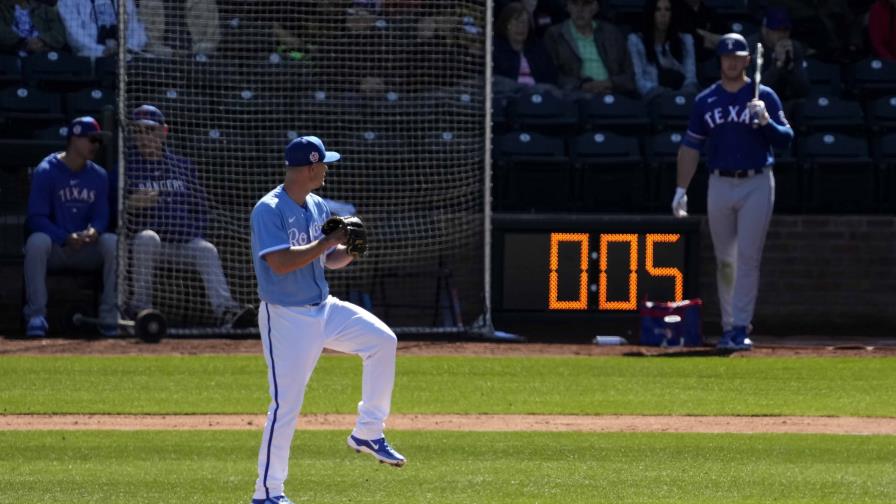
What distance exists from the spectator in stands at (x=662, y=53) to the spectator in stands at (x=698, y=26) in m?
0.09

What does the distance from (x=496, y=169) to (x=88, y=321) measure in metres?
4.04

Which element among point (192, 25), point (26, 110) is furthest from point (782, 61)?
point (26, 110)

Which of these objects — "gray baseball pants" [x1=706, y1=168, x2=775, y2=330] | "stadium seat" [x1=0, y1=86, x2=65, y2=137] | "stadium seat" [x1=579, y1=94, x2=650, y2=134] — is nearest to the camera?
"gray baseball pants" [x1=706, y1=168, x2=775, y2=330]

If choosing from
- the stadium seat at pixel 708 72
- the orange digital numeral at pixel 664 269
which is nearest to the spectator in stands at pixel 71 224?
the orange digital numeral at pixel 664 269

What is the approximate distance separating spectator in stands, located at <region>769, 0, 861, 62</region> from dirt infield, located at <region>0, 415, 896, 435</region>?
8652 millimetres

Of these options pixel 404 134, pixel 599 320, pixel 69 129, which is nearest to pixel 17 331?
pixel 69 129

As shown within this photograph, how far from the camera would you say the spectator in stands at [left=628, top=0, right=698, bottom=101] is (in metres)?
16.8

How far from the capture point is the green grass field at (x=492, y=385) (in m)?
10.6

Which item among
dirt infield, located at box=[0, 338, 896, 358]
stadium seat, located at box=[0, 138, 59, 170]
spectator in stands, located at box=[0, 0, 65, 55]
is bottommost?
dirt infield, located at box=[0, 338, 896, 358]

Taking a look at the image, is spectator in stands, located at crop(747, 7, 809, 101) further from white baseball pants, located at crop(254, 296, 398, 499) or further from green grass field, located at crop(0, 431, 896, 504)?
white baseball pants, located at crop(254, 296, 398, 499)

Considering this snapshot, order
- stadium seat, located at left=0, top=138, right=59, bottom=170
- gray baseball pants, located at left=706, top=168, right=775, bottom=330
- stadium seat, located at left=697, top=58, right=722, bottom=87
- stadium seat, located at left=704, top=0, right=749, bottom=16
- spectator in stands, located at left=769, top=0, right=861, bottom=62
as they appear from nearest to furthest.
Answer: gray baseball pants, located at left=706, top=168, right=775, bottom=330
stadium seat, located at left=0, top=138, right=59, bottom=170
stadium seat, located at left=697, top=58, right=722, bottom=87
stadium seat, located at left=704, top=0, right=749, bottom=16
spectator in stands, located at left=769, top=0, right=861, bottom=62

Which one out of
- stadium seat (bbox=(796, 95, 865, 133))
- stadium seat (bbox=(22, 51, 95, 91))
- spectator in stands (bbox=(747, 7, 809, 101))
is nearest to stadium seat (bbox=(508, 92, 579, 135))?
spectator in stands (bbox=(747, 7, 809, 101))

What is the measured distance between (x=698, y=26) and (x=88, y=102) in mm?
6296

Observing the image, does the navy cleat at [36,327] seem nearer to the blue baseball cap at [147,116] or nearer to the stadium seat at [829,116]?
the blue baseball cap at [147,116]
